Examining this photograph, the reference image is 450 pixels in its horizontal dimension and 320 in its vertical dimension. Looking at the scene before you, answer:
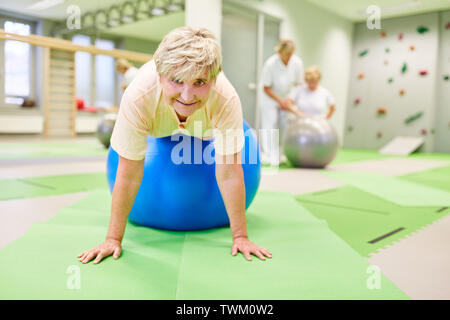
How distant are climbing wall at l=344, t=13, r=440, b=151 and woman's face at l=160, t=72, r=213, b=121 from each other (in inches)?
342

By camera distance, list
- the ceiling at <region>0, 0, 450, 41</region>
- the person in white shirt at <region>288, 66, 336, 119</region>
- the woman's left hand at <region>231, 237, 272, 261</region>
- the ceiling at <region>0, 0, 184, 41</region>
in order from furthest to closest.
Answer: the person in white shirt at <region>288, 66, 336, 119</region> → the ceiling at <region>0, 0, 450, 41</region> → the ceiling at <region>0, 0, 184, 41</region> → the woman's left hand at <region>231, 237, 272, 261</region>

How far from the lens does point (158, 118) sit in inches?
60.4

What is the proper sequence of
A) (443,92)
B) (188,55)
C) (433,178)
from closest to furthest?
1. (188,55)
2. (433,178)
3. (443,92)

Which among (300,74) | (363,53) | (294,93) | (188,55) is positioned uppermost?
(363,53)

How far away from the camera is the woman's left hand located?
154 cm

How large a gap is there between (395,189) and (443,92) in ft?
21.1

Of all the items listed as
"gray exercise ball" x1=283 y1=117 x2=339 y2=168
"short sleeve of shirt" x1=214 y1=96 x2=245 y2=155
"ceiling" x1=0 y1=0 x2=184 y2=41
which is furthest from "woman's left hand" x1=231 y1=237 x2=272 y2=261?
"gray exercise ball" x1=283 y1=117 x2=339 y2=168

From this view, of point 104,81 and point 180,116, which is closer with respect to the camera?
point 180,116

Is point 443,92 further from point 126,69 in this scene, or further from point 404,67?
point 126,69

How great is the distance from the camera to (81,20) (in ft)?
14.0

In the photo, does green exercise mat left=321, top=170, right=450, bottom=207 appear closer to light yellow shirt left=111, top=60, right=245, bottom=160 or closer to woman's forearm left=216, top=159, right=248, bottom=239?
woman's forearm left=216, top=159, right=248, bottom=239

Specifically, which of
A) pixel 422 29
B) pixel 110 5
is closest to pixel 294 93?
pixel 110 5
